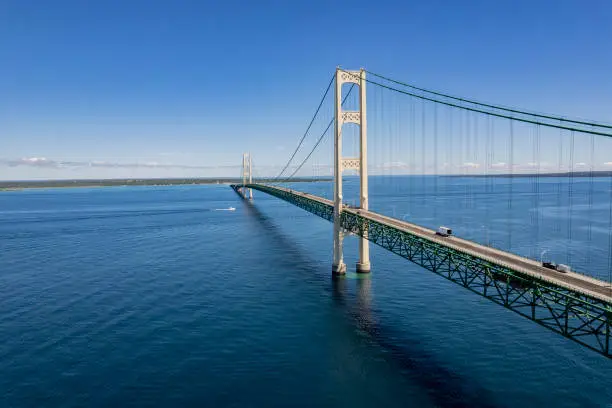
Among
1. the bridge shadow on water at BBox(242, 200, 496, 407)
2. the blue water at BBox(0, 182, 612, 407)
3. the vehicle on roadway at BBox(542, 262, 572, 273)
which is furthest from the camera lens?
the vehicle on roadway at BBox(542, 262, 572, 273)

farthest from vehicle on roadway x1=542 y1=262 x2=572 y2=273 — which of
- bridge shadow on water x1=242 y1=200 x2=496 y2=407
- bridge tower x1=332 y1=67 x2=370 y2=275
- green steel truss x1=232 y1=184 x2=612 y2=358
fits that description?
bridge tower x1=332 y1=67 x2=370 y2=275

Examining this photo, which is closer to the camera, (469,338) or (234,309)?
(469,338)

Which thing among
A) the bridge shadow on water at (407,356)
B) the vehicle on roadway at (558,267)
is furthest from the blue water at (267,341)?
the vehicle on roadway at (558,267)

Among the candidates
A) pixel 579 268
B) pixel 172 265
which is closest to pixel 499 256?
pixel 579 268

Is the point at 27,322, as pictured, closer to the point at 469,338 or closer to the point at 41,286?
the point at 41,286

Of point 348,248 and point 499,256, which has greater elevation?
point 499,256

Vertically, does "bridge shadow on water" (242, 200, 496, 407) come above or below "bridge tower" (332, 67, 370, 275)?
below

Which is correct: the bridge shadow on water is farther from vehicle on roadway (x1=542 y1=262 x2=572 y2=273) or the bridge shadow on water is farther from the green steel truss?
vehicle on roadway (x1=542 y1=262 x2=572 y2=273)
